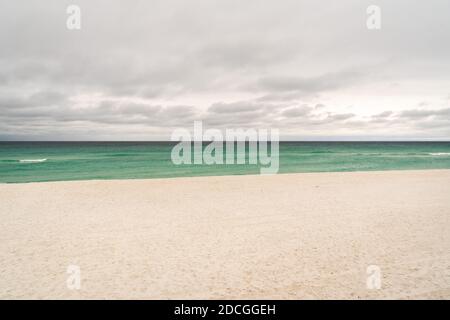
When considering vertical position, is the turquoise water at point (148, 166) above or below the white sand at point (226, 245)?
above

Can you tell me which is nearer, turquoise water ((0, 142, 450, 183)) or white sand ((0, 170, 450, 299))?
white sand ((0, 170, 450, 299))

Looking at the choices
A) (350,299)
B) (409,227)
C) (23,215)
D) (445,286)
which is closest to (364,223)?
(409,227)

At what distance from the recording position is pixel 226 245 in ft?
25.9

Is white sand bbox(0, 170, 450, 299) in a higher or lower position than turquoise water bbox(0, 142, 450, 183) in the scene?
lower

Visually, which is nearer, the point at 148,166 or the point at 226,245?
the point at 226,245

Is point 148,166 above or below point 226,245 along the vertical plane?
above

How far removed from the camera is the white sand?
18.6 ft

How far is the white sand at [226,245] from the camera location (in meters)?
5.68

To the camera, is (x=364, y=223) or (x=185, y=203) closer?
(x=364, y=223)

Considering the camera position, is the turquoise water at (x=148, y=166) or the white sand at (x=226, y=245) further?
the turquoise water at (x=148, y=166)

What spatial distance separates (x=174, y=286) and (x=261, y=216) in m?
5.75

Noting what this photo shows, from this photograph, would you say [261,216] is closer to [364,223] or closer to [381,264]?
[364,223]
